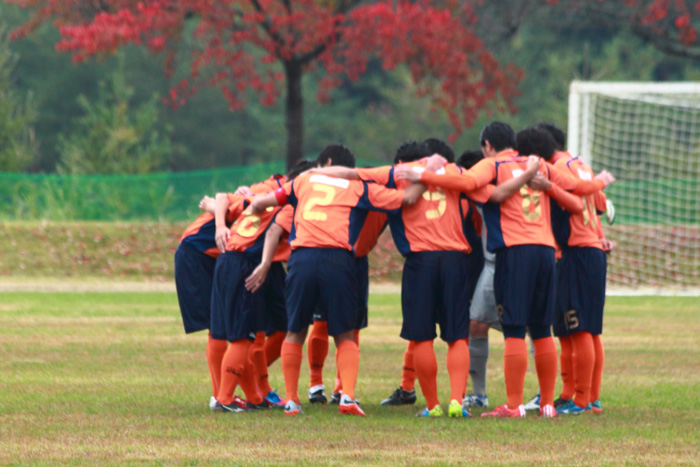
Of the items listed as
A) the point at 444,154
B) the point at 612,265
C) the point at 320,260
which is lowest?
the point at 612,265

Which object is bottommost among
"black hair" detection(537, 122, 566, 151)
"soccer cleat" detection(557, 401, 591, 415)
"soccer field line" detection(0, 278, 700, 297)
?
"soccer field line" detection(0, 278, 700, 297)

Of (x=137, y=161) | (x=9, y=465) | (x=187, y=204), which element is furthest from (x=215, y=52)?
(x=9, y=465)

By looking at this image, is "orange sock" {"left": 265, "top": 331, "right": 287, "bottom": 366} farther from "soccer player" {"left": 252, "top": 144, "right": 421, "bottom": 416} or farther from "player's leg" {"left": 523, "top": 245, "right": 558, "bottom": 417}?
"player's leg" {"left": 523, "top": 245, "right": 558, "bottom": 417}

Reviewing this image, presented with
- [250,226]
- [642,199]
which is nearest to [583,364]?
[250,226]

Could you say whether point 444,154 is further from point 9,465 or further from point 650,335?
point 650,335

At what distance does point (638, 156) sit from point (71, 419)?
85.2ft

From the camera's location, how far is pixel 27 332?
11820 millimetres

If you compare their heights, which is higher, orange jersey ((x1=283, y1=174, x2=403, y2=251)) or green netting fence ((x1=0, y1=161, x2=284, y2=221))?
orange jersey ((x1=283, y1=174, x2=403, y2=251))

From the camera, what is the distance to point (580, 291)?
7.23m

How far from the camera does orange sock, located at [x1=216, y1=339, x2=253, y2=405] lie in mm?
7031

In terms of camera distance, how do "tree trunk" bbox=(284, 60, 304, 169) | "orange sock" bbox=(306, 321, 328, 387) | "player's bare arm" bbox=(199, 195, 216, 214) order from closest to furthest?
"player's bare arm" bbox=(199, 195, 216, 214) < "orange sock" bbox=(306, 321, 328, 387) < "tree trunk" bbox=(284, 60, 304, 169)

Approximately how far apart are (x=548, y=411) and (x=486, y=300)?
0.87m

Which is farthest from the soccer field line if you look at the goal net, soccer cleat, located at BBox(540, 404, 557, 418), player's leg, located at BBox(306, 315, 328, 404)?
soccer cleat, located at BBox(540, 404, 557, 418)

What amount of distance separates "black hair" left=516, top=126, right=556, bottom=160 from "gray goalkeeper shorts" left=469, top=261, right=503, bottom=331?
823 millimetres
